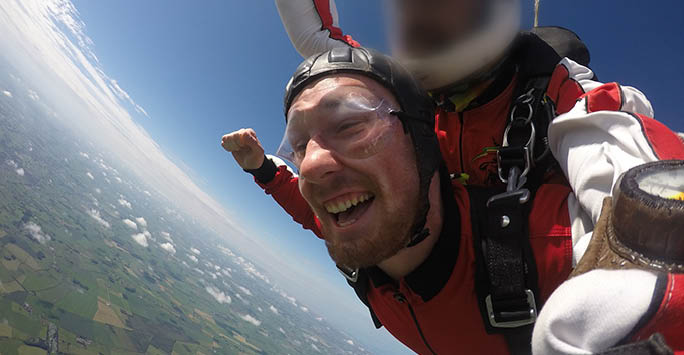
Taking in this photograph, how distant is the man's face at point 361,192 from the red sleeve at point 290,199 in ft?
3.55

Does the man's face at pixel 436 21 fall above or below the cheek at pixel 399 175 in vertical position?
above

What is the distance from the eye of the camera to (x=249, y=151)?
205cm

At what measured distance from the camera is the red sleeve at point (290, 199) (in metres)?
2.16

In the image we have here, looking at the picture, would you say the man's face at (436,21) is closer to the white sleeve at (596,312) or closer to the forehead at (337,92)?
the forehead at (337,92)

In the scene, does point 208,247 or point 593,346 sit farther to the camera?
point 208,247

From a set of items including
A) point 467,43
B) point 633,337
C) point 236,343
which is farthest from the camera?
point 236,343

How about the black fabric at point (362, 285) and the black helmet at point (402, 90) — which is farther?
the black fabric at point (362, 285)

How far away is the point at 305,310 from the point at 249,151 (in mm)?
141387

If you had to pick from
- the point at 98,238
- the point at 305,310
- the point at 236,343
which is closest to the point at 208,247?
the point at 305,310

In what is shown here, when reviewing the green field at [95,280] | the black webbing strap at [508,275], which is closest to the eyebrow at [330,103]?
the black webbing strap at [508,275]

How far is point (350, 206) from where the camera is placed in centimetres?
104

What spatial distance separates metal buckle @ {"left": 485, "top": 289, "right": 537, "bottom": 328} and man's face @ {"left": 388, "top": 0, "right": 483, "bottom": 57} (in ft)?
2.83

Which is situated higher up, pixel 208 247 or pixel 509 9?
pixel 509 9

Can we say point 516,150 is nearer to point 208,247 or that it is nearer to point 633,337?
point 633,337
